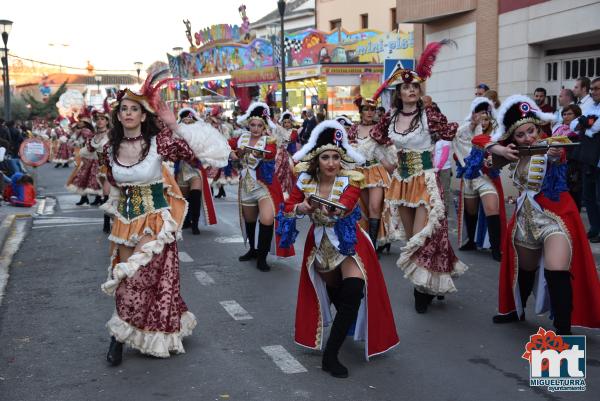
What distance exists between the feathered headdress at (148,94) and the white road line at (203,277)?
10.3ft

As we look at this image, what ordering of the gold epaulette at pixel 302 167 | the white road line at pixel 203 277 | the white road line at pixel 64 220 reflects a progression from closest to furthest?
the gold epaulette at pixel 302 167 < the white road line at pixel 203 277 < the white road line at pixel 64 220

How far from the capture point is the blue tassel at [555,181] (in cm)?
597

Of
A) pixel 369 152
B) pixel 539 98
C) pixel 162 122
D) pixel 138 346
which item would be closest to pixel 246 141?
pixel 369 152

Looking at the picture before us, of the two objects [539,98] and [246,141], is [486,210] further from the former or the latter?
[539,98]

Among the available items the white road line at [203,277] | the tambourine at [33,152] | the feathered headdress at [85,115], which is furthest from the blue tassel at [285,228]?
the tambourine at [33,152]

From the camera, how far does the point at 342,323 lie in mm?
5367

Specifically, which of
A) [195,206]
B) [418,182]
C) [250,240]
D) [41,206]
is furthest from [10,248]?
[418,182]

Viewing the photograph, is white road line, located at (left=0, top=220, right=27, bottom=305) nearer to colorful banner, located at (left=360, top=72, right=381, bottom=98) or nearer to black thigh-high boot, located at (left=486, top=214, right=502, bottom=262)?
black thigh-high boot, located at (left=486, top=214, right=502, bottom=262)

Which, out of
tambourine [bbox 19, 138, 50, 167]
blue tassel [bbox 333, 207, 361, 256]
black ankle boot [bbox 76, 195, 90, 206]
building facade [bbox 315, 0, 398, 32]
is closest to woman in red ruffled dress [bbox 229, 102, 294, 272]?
blue tassel [bbox 333, 207, 361, 256]

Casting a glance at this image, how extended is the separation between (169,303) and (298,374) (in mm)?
1092

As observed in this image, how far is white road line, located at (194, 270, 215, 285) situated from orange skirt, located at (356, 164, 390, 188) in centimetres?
244

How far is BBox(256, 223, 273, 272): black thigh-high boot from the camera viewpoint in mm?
9211

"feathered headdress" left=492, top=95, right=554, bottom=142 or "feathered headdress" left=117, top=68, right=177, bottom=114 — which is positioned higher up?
"feathered headdress" left=117, top=68, right=177, bottom=114

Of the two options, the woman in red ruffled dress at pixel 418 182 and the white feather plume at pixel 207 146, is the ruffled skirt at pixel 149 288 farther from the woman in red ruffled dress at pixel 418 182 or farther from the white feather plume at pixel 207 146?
the woman in red ruffled dress at pixel 418 182
